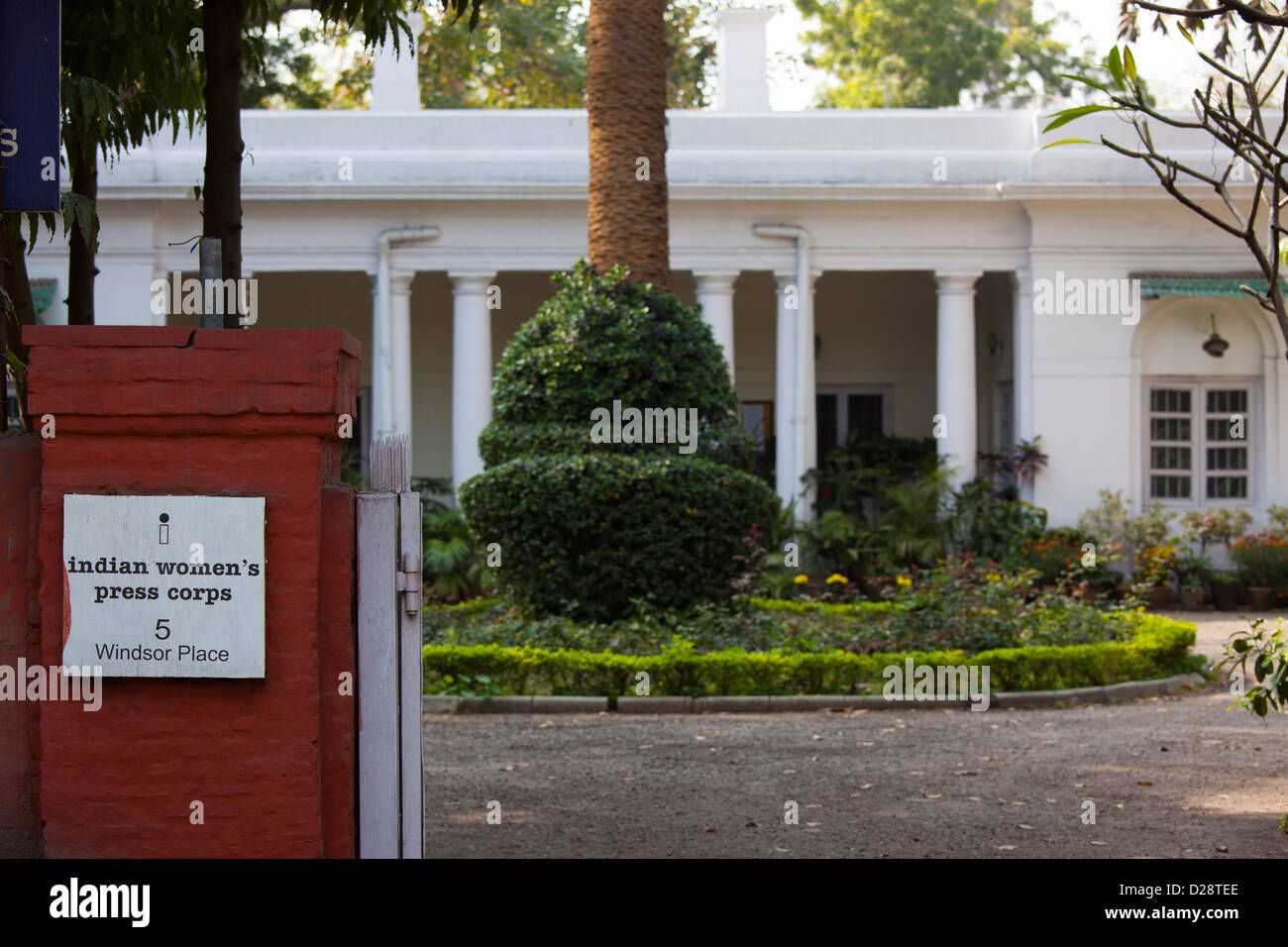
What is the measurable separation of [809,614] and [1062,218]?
267 inches

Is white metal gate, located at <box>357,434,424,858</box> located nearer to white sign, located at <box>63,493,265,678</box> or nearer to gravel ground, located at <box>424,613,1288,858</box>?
white sign, located at <box>63,493,265,678</box>

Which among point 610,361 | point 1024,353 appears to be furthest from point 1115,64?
point 1024,353

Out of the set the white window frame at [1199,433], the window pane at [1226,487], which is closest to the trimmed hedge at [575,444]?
the white window frame at [1199,433]

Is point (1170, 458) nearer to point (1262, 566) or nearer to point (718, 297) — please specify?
point (1262, 566)

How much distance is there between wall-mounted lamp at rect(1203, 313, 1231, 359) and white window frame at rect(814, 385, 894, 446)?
4.55 meters

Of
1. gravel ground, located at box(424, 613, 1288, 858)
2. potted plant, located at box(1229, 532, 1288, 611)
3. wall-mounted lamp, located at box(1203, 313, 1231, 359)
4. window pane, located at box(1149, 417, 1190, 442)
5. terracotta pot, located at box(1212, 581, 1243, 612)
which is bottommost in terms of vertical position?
gravel ground, located at box(424, 613, 1288, 858)

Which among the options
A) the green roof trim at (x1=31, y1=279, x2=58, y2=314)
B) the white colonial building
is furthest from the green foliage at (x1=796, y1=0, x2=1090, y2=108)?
the green roof trim at (x1=31, y1=279, x2=58, y2=314)

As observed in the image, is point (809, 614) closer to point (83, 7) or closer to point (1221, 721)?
point (1221, 721)

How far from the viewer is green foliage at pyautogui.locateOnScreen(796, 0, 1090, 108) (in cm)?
3762

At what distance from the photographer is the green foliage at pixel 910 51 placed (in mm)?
37625

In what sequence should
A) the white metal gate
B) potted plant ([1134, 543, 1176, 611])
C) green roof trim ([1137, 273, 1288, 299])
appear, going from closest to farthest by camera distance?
the white metal gate
potted plant ([1134, 543, 1176, 611])
green roof trim ([1137, 273, 1288, 299])

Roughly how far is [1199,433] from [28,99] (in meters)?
16.2

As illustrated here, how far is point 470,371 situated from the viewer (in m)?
17.1
